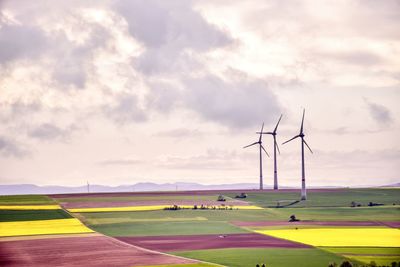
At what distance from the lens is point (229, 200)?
542 feet

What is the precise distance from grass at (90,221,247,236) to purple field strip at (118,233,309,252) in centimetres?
494

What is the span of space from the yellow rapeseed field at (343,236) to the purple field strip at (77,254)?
21.3 m

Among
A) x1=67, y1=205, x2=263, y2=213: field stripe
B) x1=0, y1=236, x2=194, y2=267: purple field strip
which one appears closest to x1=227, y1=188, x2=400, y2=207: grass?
x1=67, y1=205, x2=263, y2=213: field stripe

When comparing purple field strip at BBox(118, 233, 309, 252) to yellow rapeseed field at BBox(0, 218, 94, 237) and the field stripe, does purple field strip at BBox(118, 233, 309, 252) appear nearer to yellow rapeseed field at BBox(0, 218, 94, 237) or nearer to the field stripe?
yellow rapeseed field at BBox(0, 218, 94, 237)

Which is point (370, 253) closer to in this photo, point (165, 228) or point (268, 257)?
point (268, 257)

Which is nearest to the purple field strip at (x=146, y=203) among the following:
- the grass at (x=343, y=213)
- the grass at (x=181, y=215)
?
the grass at (x=181, y=215)

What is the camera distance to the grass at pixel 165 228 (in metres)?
102

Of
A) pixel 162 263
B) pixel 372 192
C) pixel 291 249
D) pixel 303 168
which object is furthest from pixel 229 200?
pixel 162 263

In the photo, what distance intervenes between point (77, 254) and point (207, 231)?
1059 inches

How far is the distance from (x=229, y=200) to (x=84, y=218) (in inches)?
1926

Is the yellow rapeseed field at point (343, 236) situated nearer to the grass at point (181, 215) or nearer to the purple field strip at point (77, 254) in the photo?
the grass at point (181, 215)

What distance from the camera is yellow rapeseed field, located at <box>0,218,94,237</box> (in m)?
104

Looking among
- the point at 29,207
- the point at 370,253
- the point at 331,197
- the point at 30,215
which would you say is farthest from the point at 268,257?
the point at 331,197

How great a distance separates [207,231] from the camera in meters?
103
